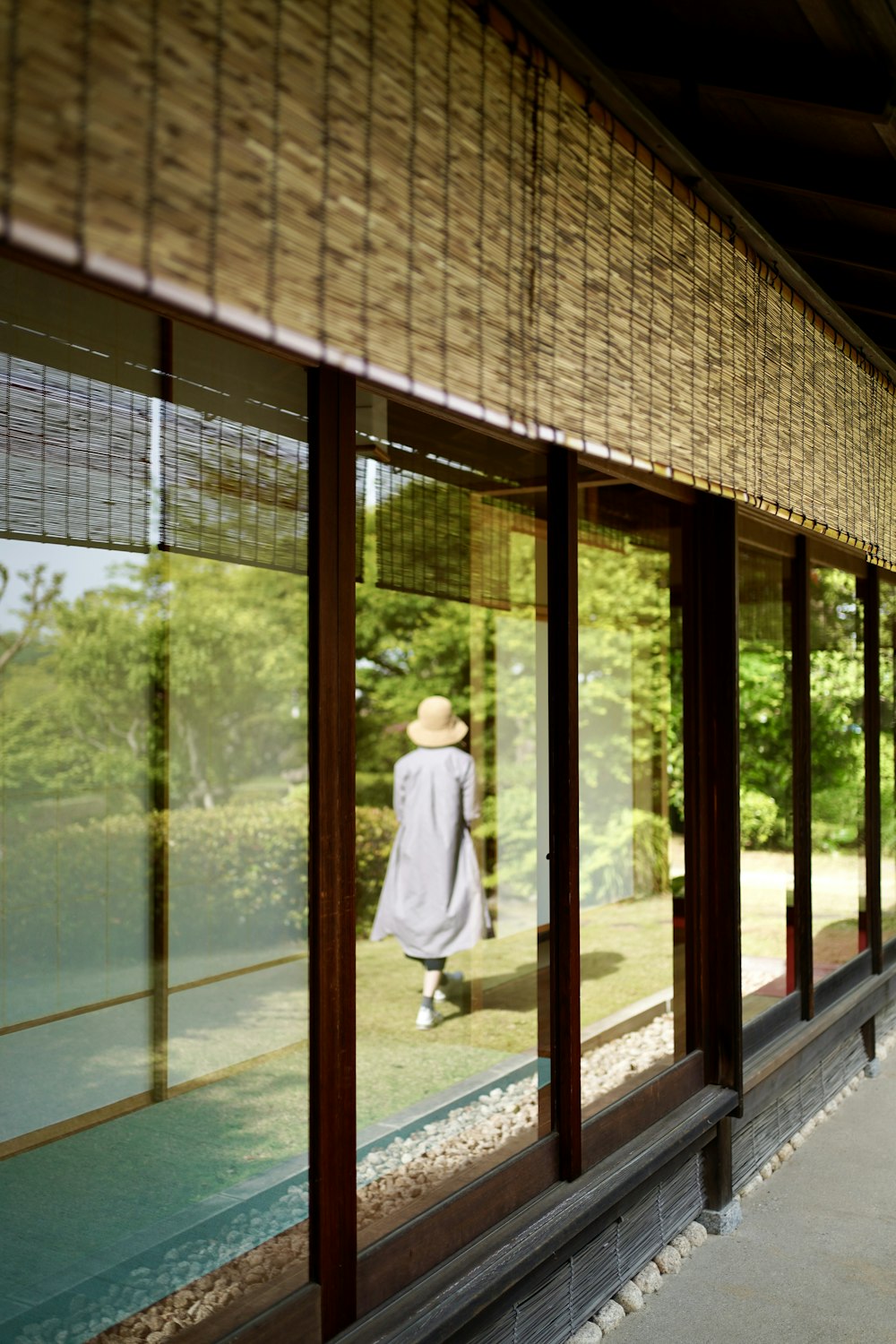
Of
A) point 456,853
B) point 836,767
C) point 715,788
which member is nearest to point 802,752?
point 836,767

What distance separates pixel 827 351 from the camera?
124 inches

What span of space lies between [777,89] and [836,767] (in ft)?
9.26

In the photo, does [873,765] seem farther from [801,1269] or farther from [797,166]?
[797,166]

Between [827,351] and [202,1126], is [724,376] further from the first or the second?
[202,1126]

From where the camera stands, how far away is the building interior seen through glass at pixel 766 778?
351cm

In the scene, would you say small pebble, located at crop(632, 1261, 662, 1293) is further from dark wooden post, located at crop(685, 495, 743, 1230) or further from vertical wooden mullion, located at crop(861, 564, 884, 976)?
vertical wooden mullion, located at crop(861, 564, 884, 976)

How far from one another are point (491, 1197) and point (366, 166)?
72.6 inches

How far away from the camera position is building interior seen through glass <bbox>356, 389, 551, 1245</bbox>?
8.57 feet

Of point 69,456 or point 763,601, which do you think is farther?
point 763,601

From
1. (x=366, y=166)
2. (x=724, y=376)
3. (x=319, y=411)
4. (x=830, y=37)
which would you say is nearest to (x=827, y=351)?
(x=724, y=376)

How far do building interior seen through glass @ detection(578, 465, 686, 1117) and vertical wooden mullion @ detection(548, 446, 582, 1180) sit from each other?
268 mm

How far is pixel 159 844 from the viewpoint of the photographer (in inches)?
152

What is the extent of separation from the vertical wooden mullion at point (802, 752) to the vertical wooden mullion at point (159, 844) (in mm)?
2149

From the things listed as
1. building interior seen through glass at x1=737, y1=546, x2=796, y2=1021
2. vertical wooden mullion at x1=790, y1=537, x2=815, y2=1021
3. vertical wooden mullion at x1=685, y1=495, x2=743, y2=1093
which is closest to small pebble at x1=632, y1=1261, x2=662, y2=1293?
vertical wooden mullion at x1=685, y1=495, x2=743, y2=1093
